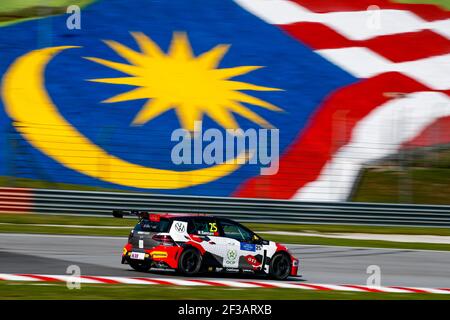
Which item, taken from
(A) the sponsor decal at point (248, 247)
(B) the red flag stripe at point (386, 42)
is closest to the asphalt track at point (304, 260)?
(A) the sponsor decal at point (248, 247)

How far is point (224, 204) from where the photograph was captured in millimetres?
26453

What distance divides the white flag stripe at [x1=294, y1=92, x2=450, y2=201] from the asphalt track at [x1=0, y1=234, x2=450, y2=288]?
286 inches

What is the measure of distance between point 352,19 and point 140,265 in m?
25.7

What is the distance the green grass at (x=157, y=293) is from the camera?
10453mm

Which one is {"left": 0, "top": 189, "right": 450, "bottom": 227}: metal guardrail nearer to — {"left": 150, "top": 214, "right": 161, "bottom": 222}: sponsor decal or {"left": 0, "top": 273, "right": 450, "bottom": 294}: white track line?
{"left": 150, "top": 214, "right": 161, "bottom": 222}: sponsor decal

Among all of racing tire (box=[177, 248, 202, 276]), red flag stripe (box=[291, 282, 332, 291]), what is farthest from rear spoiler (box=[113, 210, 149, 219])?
red flag stripe (box=[291, 282, 332, 291])

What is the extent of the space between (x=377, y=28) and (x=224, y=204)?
14.9m

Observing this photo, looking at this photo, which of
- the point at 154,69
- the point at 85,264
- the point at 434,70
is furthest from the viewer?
the point at 434,70

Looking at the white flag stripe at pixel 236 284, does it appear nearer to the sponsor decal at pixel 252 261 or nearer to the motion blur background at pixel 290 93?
the sponsor decal at pixel 252 261

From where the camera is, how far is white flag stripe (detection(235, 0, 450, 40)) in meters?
36.5

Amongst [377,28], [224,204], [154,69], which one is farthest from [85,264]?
[377,28]

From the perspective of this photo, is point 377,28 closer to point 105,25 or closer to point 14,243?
point 105,25

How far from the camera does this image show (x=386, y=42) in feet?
122

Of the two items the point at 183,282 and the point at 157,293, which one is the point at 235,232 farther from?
the point at 157,293
